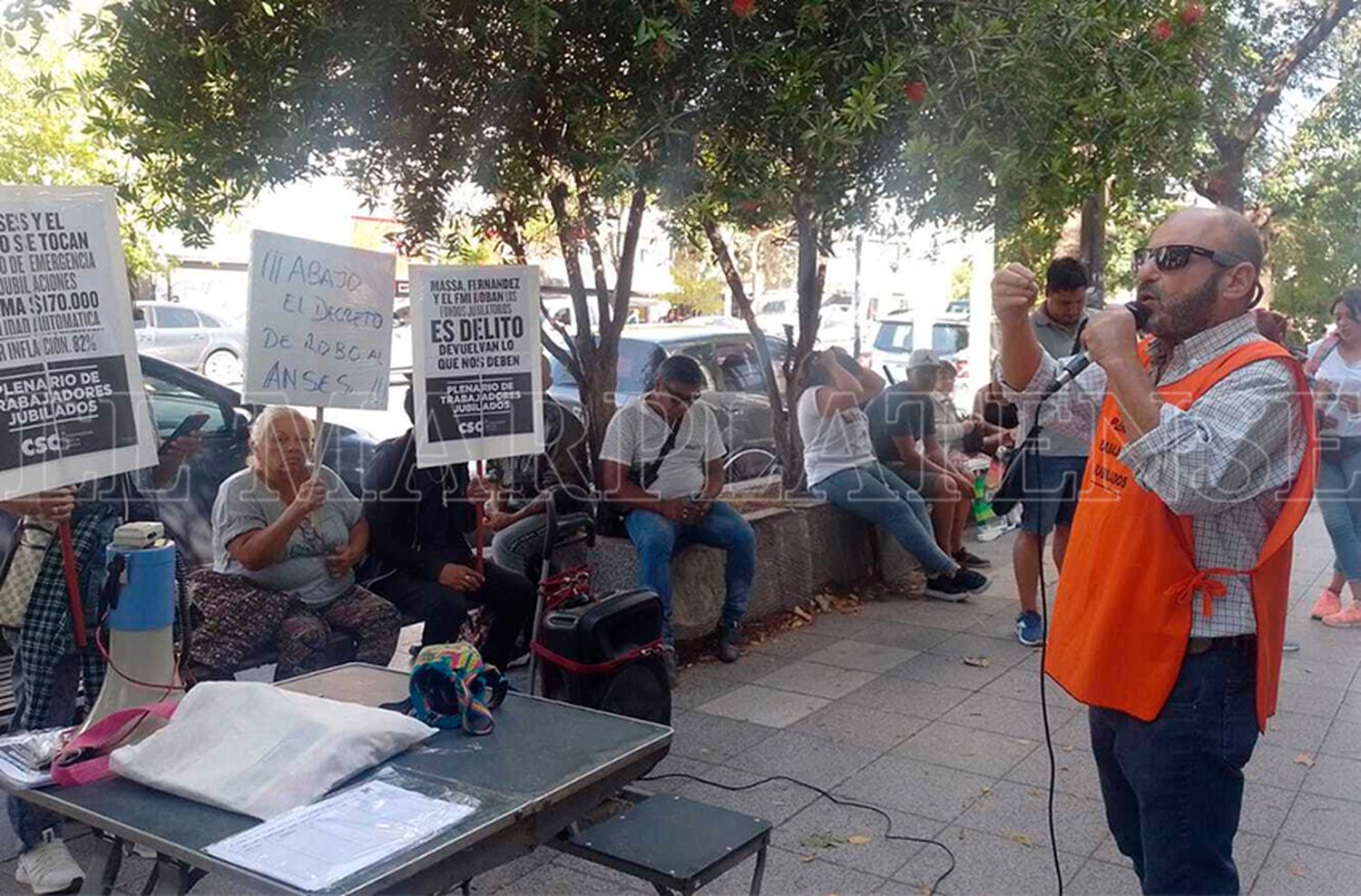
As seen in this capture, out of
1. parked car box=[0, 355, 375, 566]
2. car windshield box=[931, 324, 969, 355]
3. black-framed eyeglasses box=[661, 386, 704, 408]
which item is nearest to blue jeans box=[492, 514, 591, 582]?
black-framed eyeglasses box=[661, 386, 704, 408]

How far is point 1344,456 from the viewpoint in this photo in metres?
6.57

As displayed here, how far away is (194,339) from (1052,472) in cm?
1863

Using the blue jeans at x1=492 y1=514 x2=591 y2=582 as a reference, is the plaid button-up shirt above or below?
above

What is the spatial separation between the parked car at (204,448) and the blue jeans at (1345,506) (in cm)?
520

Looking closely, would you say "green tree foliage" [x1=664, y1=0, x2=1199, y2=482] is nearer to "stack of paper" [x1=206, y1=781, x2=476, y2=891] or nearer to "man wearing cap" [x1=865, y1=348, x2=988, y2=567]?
"stack of paper" [x1=206, y1=781, x2=476, y2=891]

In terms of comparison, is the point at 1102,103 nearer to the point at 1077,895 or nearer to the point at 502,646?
the point at 1077,895

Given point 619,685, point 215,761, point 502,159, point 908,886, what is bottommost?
point 908,886

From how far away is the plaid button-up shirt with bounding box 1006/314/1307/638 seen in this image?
2383mm

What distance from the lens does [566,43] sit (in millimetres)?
4461

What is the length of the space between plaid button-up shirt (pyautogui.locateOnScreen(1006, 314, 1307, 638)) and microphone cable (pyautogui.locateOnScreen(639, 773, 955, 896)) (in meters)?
1.58

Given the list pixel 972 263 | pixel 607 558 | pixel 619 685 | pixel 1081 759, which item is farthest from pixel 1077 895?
pixel 972 263

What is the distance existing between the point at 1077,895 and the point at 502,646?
2.67m

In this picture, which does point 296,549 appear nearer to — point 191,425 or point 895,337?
point 191,425

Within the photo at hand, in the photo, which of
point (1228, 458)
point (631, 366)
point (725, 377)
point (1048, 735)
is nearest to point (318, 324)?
point (1048, 735)
